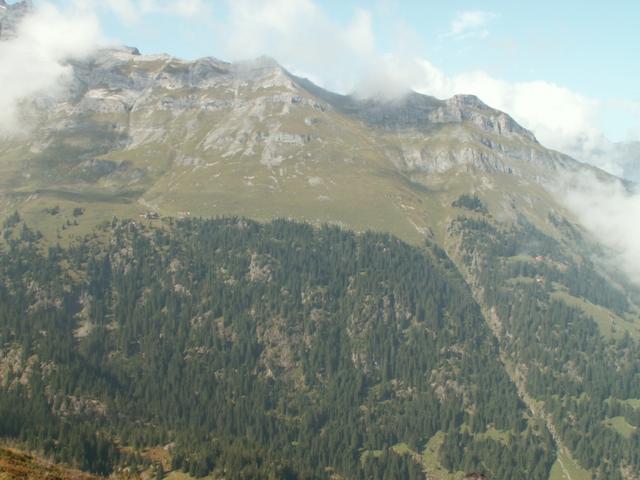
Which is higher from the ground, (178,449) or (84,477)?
(84,477)

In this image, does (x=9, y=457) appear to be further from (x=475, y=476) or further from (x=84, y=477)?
(x=475, y=476)

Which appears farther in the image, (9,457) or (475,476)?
(9,457)

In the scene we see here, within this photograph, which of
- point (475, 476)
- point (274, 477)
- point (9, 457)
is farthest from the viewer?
point (274, 477)

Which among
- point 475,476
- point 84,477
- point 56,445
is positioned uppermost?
point 475,476

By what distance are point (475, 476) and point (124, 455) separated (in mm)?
149355

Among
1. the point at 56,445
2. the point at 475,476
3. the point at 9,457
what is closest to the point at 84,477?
the point at 9,457

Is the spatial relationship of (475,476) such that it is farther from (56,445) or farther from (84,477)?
(56,445)

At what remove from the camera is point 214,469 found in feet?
625

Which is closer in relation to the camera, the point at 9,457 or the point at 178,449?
the point at 9,457

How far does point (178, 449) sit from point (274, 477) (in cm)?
3010

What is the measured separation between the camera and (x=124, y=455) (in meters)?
196

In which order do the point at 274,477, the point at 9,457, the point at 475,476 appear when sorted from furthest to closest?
the point at 274,477 → the point at 9,457 → the point at 475,476

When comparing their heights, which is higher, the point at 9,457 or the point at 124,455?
the point at 9,457

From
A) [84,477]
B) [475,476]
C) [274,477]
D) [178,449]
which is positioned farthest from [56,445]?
[475,476]
